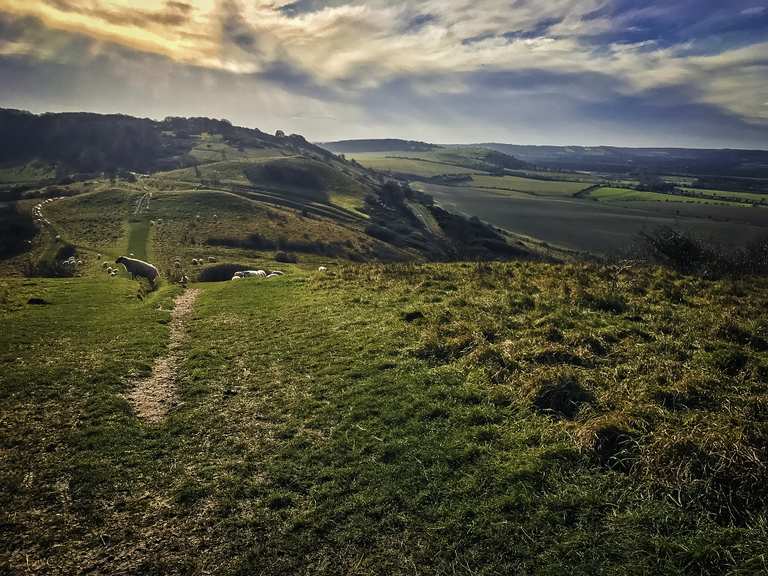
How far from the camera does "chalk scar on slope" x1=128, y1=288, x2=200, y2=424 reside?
13461 mm

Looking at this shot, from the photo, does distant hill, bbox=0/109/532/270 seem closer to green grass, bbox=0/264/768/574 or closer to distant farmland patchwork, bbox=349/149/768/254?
distant farmland patchwork, bbox=349/149/768/254

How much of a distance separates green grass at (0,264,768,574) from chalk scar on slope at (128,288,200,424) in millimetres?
454

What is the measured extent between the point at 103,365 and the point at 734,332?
71.2 feet

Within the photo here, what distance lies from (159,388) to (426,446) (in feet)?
33.6

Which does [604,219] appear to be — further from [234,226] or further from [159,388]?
[159,388]

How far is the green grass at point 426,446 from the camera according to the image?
730 centimetres

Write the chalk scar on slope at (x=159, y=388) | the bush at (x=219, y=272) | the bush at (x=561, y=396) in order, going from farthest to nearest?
1. the bush at (x=219, y=272)
2. the chalk scar on slope at (x=159, y=388)
3. the bush at (x=561, y=396)

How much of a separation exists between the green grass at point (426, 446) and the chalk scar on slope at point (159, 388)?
0.45 m

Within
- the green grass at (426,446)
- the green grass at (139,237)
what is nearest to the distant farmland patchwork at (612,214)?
the green grass at (426,446)

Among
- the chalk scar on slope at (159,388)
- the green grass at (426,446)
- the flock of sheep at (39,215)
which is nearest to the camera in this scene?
the green grass at (426,446)

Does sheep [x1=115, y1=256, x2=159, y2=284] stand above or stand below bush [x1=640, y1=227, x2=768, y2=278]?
below

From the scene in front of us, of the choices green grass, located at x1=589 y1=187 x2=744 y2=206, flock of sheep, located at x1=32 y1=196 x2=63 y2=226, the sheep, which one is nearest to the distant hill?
flock of sheep, located at x1=32 y1=196 x2=63 y2=226

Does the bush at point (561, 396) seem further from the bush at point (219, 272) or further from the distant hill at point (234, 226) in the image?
the bush at point (219, 272)

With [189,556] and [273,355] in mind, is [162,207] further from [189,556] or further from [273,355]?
[189,556]
